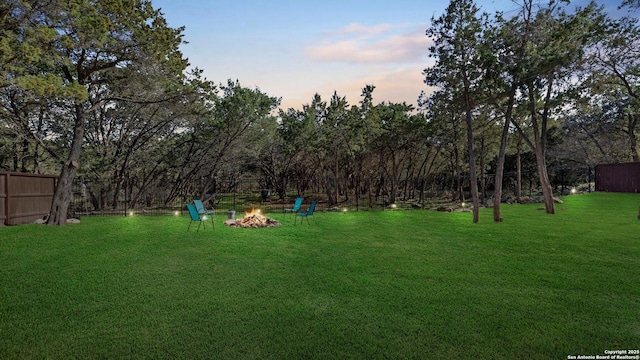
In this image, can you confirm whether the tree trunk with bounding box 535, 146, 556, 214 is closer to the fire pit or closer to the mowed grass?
the mowed grass

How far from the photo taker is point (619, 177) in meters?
19.8

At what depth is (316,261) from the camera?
6.00 meters

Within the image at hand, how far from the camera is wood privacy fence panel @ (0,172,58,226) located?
10781 mm

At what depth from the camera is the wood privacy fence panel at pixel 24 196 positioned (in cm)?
1078

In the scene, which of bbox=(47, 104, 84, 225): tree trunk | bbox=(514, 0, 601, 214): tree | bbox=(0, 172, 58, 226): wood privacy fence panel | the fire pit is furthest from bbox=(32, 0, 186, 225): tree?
bbox=(514, 0, 601, 214): tree

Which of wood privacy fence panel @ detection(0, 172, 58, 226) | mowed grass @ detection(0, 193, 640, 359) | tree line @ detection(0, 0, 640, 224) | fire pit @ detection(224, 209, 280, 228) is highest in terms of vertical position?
tree line @ detection(0, 0, 640, 224)

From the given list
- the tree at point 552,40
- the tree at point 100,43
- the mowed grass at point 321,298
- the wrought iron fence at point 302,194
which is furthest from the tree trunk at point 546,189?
the tree at point 100,43

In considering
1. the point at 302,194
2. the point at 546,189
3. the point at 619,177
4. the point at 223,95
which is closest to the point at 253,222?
the point at 546,189

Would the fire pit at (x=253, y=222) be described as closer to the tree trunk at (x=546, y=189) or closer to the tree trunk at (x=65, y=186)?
the tree trunk at (x=65, y=186)

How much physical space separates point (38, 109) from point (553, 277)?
1941 centimetres

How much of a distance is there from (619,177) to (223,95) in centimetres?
2385

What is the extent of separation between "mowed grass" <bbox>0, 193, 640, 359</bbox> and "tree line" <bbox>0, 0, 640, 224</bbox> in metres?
5.21

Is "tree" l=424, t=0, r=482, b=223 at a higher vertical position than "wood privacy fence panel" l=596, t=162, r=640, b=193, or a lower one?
higher

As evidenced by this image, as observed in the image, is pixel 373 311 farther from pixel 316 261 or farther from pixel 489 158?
pixel 489 158
